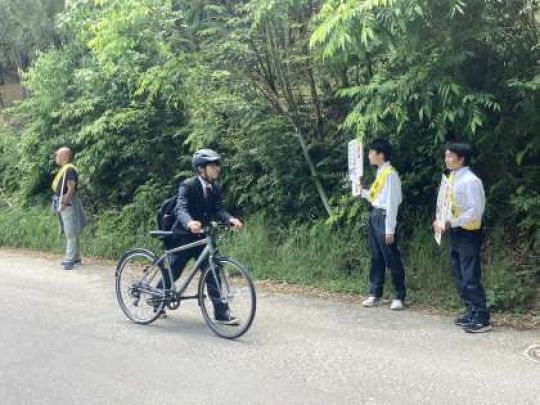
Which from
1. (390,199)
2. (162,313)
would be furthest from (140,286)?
(390,199)

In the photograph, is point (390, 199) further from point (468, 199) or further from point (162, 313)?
point (162, 313)

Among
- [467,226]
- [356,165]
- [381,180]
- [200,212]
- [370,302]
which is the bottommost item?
[370,302]

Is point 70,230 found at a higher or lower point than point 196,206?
lower

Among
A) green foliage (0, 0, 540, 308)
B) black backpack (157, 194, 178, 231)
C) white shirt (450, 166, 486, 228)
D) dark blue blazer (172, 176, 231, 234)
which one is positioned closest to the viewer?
white shirt (450, 166, 486, 228)

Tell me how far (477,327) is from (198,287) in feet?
9.10

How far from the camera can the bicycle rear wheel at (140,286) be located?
24.6 ft

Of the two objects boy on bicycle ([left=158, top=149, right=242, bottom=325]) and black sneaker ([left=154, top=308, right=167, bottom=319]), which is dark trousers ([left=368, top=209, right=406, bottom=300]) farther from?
black sneaker ([left=154, top=308, right=167, bottom=319])

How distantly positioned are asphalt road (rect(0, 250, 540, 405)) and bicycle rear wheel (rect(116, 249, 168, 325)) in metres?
0.16

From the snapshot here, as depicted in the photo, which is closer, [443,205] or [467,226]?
[467,226]

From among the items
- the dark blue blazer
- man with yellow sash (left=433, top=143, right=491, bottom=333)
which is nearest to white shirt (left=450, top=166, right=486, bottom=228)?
man with yellow sash (left=433, top=143, right=491, bottom=333)

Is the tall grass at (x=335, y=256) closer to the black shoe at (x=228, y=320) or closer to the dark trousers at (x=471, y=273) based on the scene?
the dark trousers at (x=471, y=273)

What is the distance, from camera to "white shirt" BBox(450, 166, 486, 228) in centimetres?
691

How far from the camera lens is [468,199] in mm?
6934

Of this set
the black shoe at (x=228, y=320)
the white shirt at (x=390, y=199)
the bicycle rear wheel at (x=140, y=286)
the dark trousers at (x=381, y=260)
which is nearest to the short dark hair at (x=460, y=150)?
the white shirt at (x=390, y=199)
